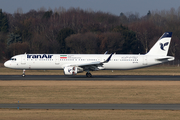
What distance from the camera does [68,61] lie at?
1624 inches

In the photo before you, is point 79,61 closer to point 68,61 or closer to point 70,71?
point 68,61

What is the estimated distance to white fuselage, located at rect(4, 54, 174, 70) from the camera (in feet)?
134

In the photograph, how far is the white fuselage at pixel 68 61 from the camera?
1612 inches

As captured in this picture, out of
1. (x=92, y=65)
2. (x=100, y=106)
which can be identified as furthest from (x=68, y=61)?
(x=100, y=106)

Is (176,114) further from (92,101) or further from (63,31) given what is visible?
(63,31)

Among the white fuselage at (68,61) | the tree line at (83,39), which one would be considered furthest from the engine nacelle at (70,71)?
the tree line at (83,39)

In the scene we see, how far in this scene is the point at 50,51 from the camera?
86.8 meters

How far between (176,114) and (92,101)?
632 cm

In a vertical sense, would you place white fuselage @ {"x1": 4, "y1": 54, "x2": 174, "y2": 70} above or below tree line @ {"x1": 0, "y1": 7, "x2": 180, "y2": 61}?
below

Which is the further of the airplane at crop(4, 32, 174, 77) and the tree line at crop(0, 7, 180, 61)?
the tree line at crop(0, 7, 180, 61)

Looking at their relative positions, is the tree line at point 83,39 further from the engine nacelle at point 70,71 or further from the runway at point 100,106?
the runway at point 100,106

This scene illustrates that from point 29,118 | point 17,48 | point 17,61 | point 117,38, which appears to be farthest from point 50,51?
point 29,118

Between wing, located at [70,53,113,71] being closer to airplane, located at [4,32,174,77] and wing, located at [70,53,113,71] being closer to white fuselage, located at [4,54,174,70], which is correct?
airplane, located at [4,32,174,77]

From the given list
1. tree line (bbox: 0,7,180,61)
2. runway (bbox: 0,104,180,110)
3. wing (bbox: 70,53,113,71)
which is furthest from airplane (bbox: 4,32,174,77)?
tree line (bbox: 0,7,180,61)
